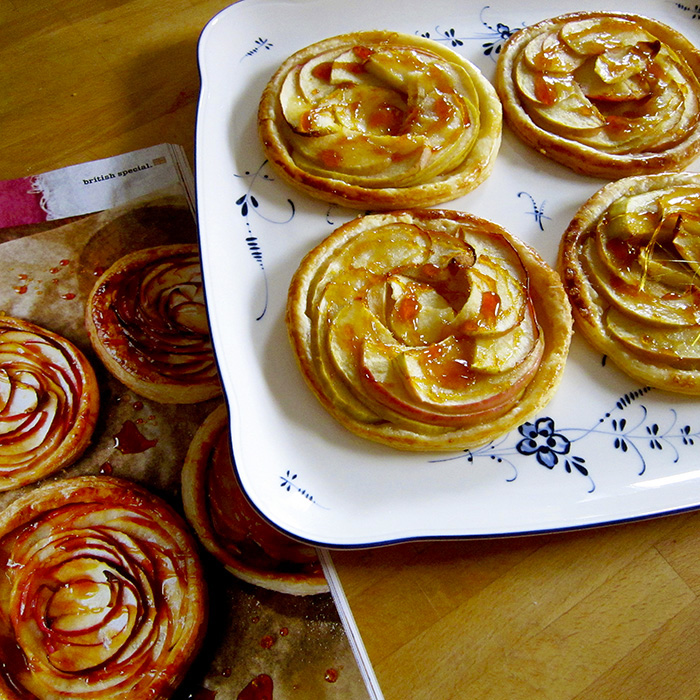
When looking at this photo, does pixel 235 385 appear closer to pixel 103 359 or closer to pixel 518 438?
pixel 103 359

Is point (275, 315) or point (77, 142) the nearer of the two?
point (275, 315)

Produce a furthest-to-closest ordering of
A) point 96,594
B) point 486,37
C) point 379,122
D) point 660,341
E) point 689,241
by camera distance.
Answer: point 486,37
point 379,122
point 689,241
point 660,341
point 96,594

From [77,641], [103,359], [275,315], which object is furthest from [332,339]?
[77,641]

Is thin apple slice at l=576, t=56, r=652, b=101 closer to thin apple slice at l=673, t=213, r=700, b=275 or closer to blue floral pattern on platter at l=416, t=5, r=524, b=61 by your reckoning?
blue floral pattern on platter at l=416, t=5, r=524, b=61

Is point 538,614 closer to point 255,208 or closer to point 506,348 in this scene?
point 506,348

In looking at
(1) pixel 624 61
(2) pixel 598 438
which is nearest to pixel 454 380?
(2) pixel 598 438

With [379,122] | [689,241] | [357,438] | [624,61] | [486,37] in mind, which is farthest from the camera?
[486,37]
